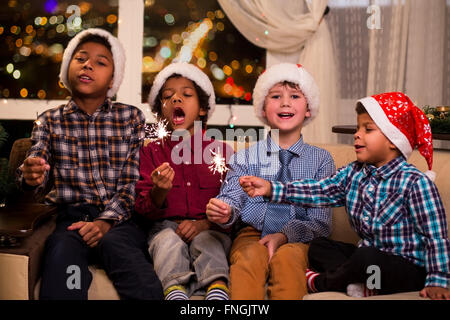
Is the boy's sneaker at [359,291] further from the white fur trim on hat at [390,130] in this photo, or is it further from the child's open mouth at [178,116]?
the child's open mouth at [178,116]

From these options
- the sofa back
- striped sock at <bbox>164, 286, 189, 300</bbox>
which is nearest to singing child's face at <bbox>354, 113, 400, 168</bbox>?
the sofa back

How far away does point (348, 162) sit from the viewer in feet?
6.04

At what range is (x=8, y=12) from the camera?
3.23m

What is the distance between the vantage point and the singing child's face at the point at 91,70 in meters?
1.79

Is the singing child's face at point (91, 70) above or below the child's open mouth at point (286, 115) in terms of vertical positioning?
above

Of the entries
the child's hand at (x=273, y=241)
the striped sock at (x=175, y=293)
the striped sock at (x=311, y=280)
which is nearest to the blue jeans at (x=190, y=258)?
the striped sock at (x=175, y=293)

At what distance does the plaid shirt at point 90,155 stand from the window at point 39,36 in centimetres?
156

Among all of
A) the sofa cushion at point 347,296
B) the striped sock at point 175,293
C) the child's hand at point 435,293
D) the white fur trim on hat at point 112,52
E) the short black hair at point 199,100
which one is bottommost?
the striped sock at point 175,293

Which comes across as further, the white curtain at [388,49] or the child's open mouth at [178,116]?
the white curtain at [388,49]

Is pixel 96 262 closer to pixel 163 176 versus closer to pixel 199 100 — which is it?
pixel 163 176

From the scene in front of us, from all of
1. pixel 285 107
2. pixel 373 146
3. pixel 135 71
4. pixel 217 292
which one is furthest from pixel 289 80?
pixel 135 71
